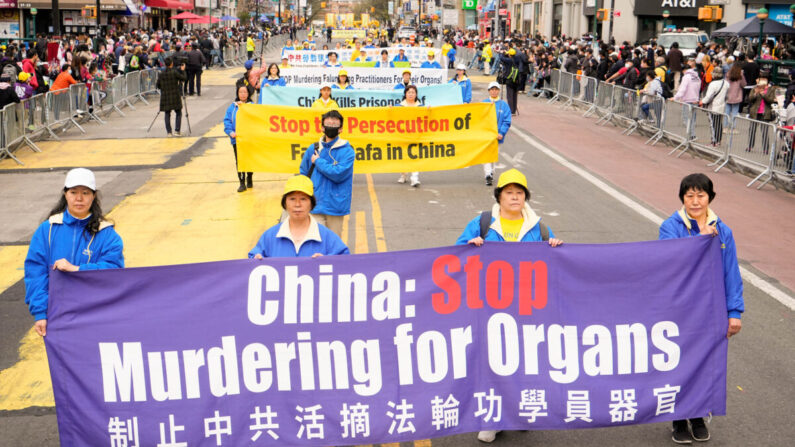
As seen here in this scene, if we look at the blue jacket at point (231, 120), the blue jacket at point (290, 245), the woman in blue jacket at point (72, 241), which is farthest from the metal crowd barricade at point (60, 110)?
the blue jacket at point (290, 245)

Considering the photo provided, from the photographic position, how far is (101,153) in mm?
19047

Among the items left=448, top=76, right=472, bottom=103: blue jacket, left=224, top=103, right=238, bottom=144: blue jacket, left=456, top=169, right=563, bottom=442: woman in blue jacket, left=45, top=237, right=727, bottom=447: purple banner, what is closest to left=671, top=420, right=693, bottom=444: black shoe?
left=45, top=237, right=727, bottom=447: purple banner

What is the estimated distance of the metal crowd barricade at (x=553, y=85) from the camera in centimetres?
3092

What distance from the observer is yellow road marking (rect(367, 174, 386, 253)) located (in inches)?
425

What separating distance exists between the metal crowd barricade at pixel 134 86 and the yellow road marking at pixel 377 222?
1517cm

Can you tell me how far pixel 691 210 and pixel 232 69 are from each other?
4448cm

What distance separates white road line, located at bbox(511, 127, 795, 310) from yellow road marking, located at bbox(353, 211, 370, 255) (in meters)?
4.04

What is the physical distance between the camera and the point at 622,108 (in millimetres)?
23734

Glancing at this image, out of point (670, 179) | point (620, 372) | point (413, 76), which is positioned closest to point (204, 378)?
point (620, 372)

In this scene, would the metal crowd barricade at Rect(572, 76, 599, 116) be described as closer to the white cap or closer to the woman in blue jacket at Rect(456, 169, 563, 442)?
the woman in blue jacket at Rect(456, 169, 563, 442)

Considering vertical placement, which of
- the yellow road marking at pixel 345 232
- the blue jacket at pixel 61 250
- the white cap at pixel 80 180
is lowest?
the yellow road marking at pixel 345 232

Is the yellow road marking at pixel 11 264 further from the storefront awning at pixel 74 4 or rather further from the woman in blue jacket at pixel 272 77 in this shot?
the storefront awning at pixel 74 4

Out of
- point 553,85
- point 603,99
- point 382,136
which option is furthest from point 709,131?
point 553,85

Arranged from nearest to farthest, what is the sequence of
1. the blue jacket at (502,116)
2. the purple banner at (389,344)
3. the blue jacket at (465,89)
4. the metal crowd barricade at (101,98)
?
the purple banner at (389,344), the blue jacket at (502,116), the blue jacket at (465,89), the metal crowd barricade at (101,98)
